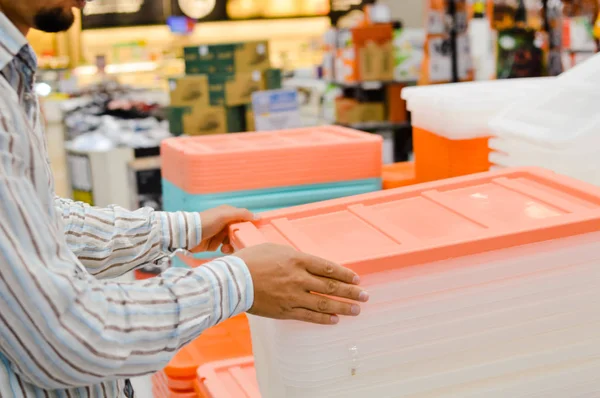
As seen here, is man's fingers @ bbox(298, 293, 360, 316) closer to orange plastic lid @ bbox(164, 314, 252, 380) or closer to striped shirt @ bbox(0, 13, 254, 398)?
striped shirt @ bbox(0, 13, 254, 398)

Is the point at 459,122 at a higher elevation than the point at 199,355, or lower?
higher

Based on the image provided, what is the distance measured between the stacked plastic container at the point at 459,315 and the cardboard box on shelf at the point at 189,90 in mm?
3221

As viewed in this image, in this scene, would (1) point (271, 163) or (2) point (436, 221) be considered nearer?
(2) point (436, 221)

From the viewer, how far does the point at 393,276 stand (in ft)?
3.68

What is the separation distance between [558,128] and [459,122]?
40 centimetres

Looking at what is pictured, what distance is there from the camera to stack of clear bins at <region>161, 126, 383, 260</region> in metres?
2.11

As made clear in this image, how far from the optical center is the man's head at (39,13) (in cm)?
104

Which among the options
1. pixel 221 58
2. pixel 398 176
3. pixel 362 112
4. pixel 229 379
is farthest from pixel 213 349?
pixel 362 112

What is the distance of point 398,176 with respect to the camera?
8.05 feet

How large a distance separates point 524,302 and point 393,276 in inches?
9.0

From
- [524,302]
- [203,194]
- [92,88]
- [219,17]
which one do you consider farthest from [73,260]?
[219,17]

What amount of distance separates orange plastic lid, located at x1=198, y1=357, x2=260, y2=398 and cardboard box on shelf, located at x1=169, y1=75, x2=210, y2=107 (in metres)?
2.85

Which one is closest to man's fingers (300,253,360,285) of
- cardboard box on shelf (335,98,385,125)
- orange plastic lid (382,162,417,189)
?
orange plastic lid (382,162,417,189)

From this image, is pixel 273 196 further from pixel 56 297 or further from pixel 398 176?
pixel 56 297
